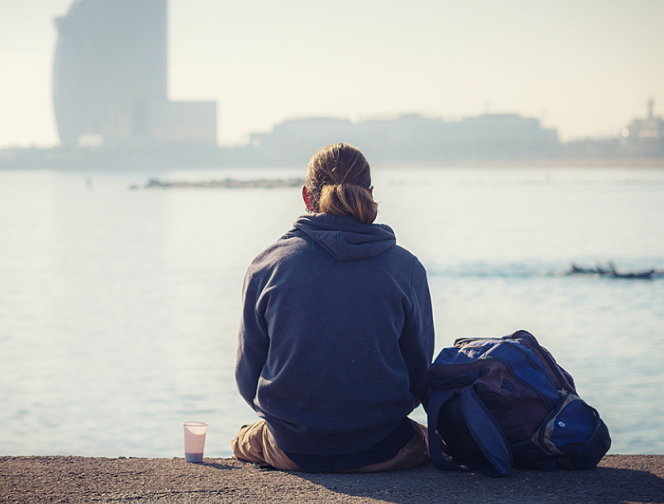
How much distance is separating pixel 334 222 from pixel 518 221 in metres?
31.7

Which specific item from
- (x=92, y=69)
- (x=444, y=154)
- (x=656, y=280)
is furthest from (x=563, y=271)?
(x=92, y=69)

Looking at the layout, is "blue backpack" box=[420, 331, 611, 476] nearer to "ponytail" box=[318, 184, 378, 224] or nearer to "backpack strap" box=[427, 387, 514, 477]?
"backpack strap" box=[427, 387, 514, 477]

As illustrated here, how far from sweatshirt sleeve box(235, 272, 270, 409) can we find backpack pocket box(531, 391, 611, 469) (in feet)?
2.99

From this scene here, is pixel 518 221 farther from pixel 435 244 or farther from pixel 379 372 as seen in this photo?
pixel 379 372

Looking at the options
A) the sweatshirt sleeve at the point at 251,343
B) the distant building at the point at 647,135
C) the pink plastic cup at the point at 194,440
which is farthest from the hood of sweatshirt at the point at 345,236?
the distant building at the point at 647,135

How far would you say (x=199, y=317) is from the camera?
12305 mm

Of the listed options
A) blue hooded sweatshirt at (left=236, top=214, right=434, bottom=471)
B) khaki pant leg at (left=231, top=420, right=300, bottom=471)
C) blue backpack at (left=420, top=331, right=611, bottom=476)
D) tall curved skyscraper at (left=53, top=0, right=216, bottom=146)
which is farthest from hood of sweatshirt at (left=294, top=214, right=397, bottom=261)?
tall curved skyscraper at (left=53, top=0, right=216, bottom=146)

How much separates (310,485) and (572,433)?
2.79 feet

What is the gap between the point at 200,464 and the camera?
10.1 ft

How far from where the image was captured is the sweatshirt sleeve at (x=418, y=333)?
273cm

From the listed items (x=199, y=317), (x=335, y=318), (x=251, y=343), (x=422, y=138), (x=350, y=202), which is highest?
(x=350, y=202)

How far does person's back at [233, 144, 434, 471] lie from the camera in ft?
8.67

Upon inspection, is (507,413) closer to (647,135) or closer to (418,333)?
(418,333)

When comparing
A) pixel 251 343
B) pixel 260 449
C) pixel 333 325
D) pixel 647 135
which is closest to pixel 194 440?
pixel 260 449
